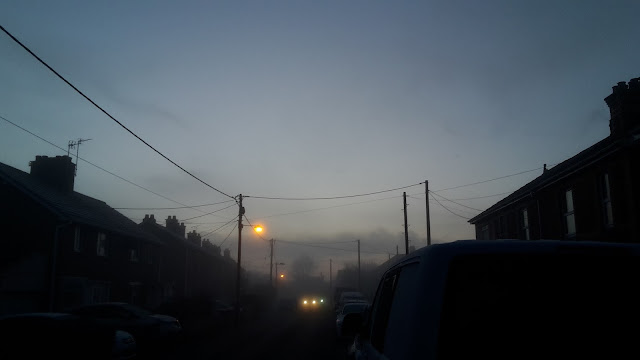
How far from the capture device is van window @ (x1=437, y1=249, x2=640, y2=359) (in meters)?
2.58

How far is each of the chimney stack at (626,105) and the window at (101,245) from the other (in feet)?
84.1

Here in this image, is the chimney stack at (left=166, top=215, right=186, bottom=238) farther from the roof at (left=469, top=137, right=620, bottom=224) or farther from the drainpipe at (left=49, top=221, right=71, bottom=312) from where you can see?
the roof at (left=469, top=137, right=620, bottom=224)

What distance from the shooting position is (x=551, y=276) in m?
2.75

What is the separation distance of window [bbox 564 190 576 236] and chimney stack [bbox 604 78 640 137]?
352 centimetres

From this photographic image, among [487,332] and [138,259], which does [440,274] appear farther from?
[138,259]

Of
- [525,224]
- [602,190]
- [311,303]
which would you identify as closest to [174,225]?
[311,303]

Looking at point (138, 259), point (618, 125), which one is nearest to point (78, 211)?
point (138, 259)

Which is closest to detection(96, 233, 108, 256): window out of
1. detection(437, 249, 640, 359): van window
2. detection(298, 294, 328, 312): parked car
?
detection(298, 294, 328, 312): parked car

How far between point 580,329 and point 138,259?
122ft

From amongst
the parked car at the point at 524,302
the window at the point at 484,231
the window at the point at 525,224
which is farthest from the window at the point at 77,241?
the parked car at the point at 524,302

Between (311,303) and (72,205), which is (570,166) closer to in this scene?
(72,205)

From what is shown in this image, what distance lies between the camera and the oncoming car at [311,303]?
5883 cm

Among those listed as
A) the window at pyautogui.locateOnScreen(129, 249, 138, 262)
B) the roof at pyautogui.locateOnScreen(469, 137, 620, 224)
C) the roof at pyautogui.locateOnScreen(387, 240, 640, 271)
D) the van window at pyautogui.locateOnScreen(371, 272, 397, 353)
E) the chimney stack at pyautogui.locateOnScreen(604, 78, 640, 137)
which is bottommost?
the van window at pyautogui.locateOnScreen(371, 272, 397, 353)

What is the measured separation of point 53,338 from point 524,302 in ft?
Answer: 34.8
